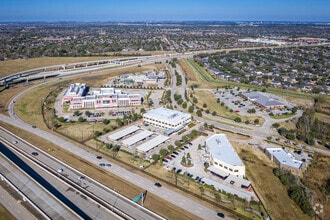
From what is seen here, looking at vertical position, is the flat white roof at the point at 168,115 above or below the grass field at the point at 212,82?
above

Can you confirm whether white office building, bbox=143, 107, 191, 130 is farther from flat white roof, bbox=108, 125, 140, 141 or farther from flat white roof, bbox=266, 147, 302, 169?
flat white roof, bbox=266, 147, 302, 169

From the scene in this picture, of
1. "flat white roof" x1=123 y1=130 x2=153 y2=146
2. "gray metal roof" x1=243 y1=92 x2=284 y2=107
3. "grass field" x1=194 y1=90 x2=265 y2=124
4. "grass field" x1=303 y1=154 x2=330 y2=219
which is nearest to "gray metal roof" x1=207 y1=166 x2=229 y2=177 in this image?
"grass field" x1=303 y1=154 x2=330 y2=219

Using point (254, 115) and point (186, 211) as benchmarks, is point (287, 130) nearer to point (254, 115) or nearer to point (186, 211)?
point (254, 115)

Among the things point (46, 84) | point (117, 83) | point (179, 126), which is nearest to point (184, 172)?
point (179, 126)

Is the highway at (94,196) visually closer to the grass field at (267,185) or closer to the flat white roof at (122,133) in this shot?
the flat white roof at (122,133)

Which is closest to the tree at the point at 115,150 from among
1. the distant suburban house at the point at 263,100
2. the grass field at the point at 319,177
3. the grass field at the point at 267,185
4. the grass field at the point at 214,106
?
the grass field at the point at 267,185

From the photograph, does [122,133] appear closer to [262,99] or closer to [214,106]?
[214,106]

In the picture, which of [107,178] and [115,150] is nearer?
[107,178]

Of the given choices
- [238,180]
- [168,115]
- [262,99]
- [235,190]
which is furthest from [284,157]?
[262,99]
